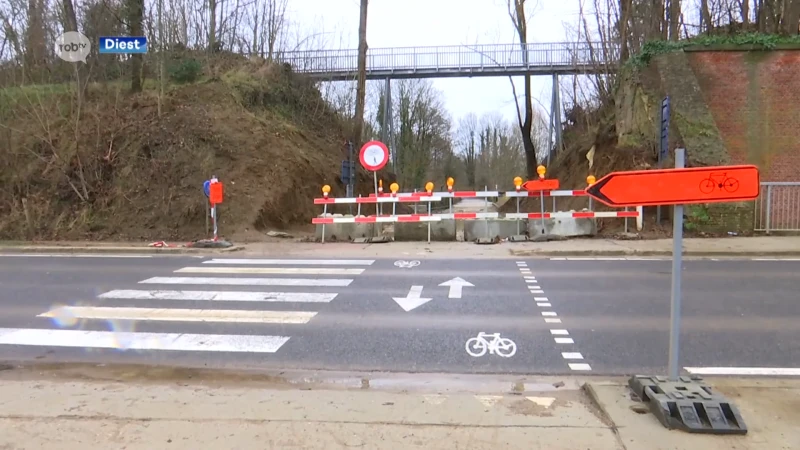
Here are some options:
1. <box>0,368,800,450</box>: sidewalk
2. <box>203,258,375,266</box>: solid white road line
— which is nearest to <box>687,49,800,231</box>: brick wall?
<box>203,258,375,266</box>: solid white road line

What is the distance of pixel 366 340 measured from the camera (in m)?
6.68

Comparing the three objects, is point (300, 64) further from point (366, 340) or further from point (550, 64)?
point (366, 340)

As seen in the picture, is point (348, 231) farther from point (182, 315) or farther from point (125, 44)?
point (125, 44)

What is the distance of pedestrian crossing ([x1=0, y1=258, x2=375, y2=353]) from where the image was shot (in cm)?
664

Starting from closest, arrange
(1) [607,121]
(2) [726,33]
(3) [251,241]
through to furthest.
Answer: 1. (3) [251,241]
2. (2) [726,33]
3. (1) [607,121]

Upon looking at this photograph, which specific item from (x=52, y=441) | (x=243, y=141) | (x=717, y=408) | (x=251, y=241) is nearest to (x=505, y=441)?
(x=717, y=408)

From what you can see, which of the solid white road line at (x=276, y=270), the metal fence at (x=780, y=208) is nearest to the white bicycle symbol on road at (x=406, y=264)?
the solid white road line at (x=276, y=270)

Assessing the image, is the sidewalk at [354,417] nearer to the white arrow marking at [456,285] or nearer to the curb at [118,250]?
the white arrow marking at [456,285]

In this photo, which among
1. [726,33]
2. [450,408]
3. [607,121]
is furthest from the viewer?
[607,121]

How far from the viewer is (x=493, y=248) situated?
14.1m

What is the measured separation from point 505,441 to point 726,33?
23.3 m

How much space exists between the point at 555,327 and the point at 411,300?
229cm

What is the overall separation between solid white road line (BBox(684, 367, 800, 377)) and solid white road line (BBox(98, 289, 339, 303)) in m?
4.94

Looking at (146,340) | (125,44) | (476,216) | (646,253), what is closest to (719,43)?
(646,253)
